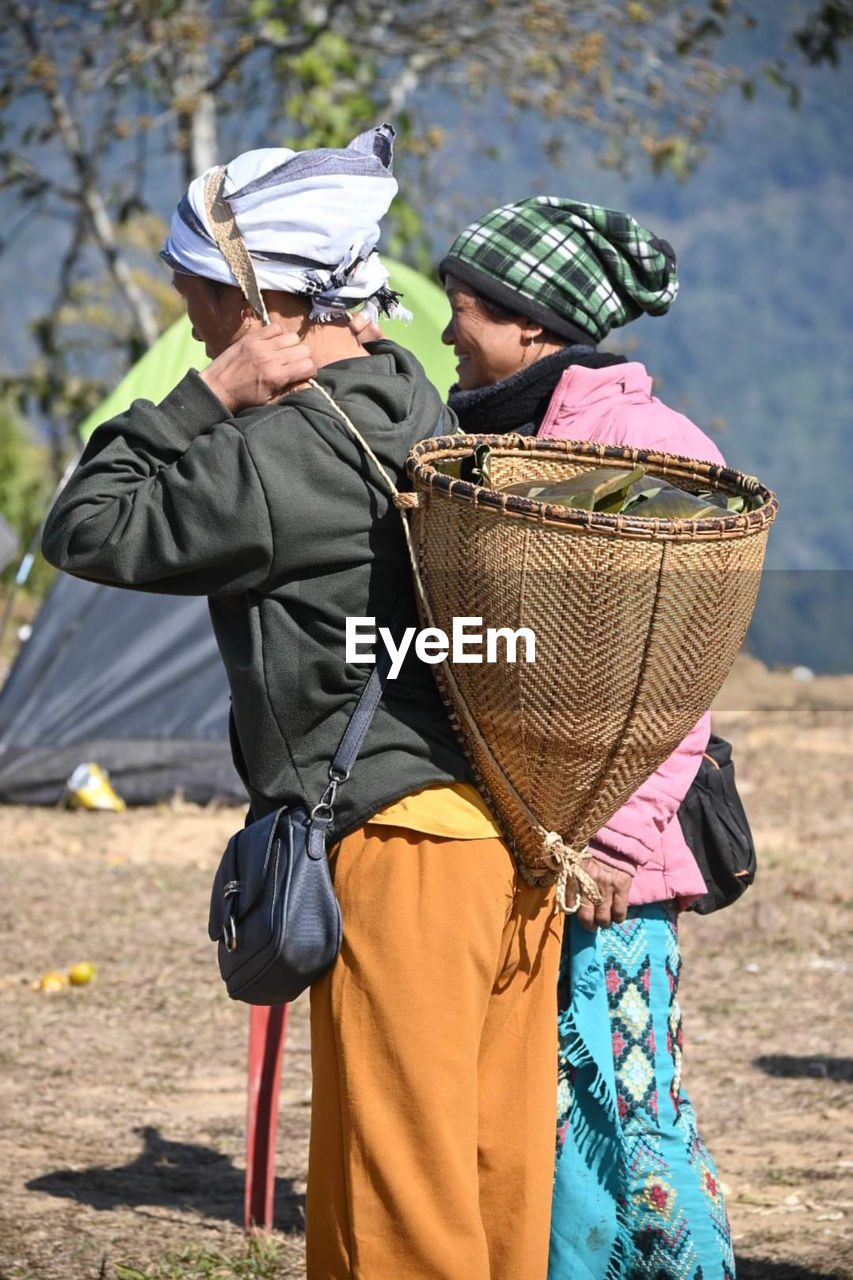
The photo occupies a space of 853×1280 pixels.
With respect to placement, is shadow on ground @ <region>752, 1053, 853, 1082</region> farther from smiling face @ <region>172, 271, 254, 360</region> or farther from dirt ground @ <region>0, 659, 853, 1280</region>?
smiling face @ <region>172, 271, 254, 360</region>

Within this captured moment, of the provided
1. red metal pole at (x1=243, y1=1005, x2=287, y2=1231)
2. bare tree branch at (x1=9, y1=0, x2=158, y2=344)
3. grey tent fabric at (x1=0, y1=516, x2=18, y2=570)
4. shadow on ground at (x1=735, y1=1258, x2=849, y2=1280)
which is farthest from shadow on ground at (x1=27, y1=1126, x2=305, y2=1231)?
bare tree branch at (x1=9, y1=0, x2=158, y2=344)

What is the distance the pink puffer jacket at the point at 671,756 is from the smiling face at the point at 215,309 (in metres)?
0.63

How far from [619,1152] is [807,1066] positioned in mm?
2180

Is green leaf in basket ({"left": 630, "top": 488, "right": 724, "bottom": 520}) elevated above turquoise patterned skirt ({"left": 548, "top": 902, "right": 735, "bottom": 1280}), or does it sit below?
above

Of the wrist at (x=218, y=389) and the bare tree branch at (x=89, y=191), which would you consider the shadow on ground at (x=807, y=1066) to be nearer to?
the wrist at (x=218, y=389)

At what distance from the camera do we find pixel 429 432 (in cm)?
225

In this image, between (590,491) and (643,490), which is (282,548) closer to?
(590,491)

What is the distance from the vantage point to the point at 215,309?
2213mm

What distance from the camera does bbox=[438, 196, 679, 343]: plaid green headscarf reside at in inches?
110

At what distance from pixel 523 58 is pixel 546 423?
33.9 feet

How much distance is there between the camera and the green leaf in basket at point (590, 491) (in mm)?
2092

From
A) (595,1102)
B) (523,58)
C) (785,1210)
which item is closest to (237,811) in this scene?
(785,1210)

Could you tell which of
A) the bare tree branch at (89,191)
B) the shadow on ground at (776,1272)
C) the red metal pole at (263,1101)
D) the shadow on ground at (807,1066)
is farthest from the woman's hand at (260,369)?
the bare tree branch at (89,191)

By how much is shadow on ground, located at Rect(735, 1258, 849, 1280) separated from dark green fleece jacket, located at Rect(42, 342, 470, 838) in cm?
158
